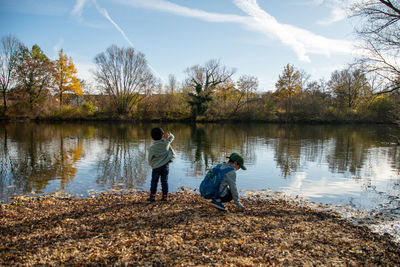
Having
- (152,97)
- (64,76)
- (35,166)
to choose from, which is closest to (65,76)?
(64,76)

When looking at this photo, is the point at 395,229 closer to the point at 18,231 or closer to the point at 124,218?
the point at 124,218

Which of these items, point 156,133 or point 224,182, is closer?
point 224,182

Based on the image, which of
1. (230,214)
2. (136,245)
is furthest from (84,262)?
(230,214)

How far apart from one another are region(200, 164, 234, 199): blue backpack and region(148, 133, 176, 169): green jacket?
5.15 ft

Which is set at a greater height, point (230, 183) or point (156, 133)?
point (156, 133)

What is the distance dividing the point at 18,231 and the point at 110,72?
57940 millimetres

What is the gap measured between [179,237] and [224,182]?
77.5 inches

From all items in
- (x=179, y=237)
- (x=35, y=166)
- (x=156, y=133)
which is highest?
(x=156, y=133)

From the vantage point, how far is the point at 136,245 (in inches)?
202

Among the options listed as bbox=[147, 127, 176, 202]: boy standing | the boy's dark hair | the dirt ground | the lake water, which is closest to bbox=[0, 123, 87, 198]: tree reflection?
the lake water

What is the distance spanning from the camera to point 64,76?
54.9 metres

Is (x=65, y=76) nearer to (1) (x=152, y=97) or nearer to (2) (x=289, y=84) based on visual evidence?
(1) (x=152, y=97)

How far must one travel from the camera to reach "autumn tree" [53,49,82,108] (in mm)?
53938

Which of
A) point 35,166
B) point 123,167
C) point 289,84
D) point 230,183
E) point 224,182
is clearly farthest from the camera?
point 289,84
